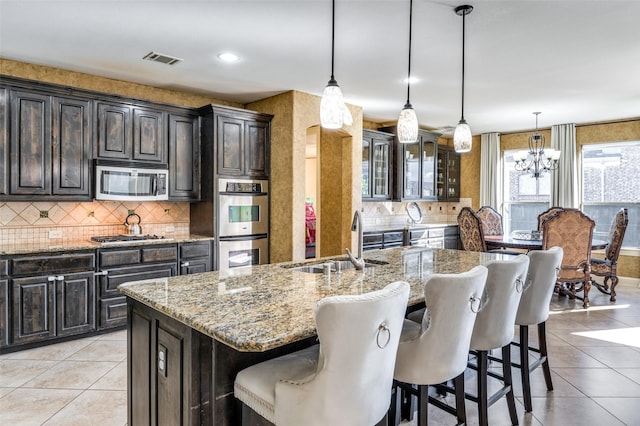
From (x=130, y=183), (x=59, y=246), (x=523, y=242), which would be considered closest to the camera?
(x=59, y=246)

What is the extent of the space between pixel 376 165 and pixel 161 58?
3726mm

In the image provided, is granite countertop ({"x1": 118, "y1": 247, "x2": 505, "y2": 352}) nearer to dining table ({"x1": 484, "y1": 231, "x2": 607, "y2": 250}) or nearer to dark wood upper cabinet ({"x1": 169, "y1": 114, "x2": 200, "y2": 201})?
dark wood upper cabinet ({"x1": 169, "y1": 114, "x2": 200, "y2": 201})

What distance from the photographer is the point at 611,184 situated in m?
6.94

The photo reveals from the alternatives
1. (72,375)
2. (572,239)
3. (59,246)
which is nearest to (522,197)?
(572,239)

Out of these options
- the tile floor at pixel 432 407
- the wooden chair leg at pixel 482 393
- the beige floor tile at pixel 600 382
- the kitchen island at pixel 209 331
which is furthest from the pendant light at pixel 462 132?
the beige floor tile at pixel 600 382

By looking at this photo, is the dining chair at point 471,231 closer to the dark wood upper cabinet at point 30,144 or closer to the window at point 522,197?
the window at point 522,197

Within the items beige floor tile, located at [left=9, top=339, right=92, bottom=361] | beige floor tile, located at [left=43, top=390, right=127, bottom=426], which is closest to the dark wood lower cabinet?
beige floor tile, located at [left=43, top=390, right=127, bottom=426]

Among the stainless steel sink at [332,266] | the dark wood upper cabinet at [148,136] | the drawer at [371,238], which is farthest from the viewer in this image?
the drawer at [371,238]

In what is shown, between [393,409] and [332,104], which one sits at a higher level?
[332,104]

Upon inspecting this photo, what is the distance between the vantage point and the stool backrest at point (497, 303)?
224 cm

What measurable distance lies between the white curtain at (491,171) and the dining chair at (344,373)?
23.9 ft

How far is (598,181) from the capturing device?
7.06m

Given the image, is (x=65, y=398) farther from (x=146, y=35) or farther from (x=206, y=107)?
(x=206, y=107)

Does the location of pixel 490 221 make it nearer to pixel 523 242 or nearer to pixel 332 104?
pixel 523 242
